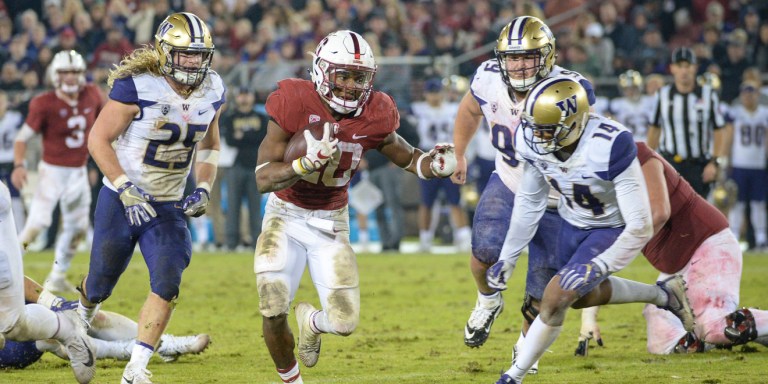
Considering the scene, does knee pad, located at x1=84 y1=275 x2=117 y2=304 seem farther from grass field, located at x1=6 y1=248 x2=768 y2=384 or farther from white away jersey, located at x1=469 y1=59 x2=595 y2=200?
white away jersey, located at x1=469 y1=59 x2=595 y2=200

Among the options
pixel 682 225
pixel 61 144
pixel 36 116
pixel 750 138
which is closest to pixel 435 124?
pixel 750 138

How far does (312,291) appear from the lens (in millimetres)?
10133

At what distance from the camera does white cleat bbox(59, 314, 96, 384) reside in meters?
5.52

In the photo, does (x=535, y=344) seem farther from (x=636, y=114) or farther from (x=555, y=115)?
(x=636, y=114)

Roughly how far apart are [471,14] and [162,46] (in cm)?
1151

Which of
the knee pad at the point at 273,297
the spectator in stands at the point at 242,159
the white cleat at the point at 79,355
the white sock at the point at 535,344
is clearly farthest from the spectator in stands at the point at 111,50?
the white sock at the point at 535,344

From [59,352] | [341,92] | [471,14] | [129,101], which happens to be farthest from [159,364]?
[471,14]

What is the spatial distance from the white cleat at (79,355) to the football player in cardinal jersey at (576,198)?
2011 millimetres

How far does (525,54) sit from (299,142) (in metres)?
1.46

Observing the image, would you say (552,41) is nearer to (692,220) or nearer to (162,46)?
(692,220)

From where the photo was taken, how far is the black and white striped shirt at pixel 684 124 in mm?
9531

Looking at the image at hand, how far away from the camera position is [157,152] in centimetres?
600

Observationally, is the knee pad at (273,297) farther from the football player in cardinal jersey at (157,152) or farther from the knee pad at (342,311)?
the football player in cardinal jersey at (157,152)

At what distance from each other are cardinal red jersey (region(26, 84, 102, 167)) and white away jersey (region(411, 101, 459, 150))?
4790 millimetres
